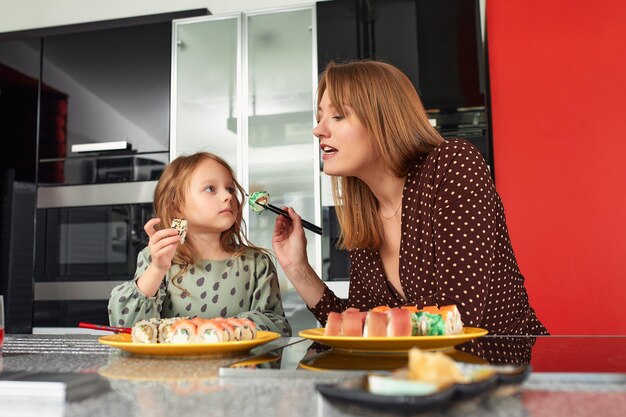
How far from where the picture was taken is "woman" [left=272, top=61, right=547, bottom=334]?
1.16m

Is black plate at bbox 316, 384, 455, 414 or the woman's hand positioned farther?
the woman's hand

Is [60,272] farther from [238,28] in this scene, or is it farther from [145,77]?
[238,28]

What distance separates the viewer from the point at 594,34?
7.43 ft

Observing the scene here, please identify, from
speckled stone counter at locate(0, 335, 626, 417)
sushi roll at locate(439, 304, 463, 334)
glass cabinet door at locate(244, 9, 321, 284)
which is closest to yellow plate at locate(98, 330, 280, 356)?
speckled stone counter at locate(0, 335, 626, 417)

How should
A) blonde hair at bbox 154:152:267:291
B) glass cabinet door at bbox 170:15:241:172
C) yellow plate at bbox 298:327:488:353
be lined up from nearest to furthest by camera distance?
yellow plate at bbox 298:327:488:353
blonde hair at bbox 154:152:267:291
glass cabinet door at bbox 170:15:241:172

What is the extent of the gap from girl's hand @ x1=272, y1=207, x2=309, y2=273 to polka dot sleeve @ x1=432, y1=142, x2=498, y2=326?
0.41 metres

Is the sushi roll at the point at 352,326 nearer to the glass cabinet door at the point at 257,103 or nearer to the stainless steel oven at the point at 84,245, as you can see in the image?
the glass cabinet door at the point at 257,103

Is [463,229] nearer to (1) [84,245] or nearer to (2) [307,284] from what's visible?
(2) [307,284]

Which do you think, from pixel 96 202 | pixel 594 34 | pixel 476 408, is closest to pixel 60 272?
pixel 96 202

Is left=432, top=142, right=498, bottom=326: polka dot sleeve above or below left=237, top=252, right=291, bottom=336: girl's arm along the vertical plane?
above

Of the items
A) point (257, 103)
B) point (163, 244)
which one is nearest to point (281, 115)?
point (257, 103)

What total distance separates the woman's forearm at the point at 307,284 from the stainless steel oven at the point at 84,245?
1.43m

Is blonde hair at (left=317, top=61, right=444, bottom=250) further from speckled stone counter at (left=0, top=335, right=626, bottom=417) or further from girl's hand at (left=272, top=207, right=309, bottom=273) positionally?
speckled stone counter at (left=0, top=335, right=626, bottom=417)

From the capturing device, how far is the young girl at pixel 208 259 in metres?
1.50
